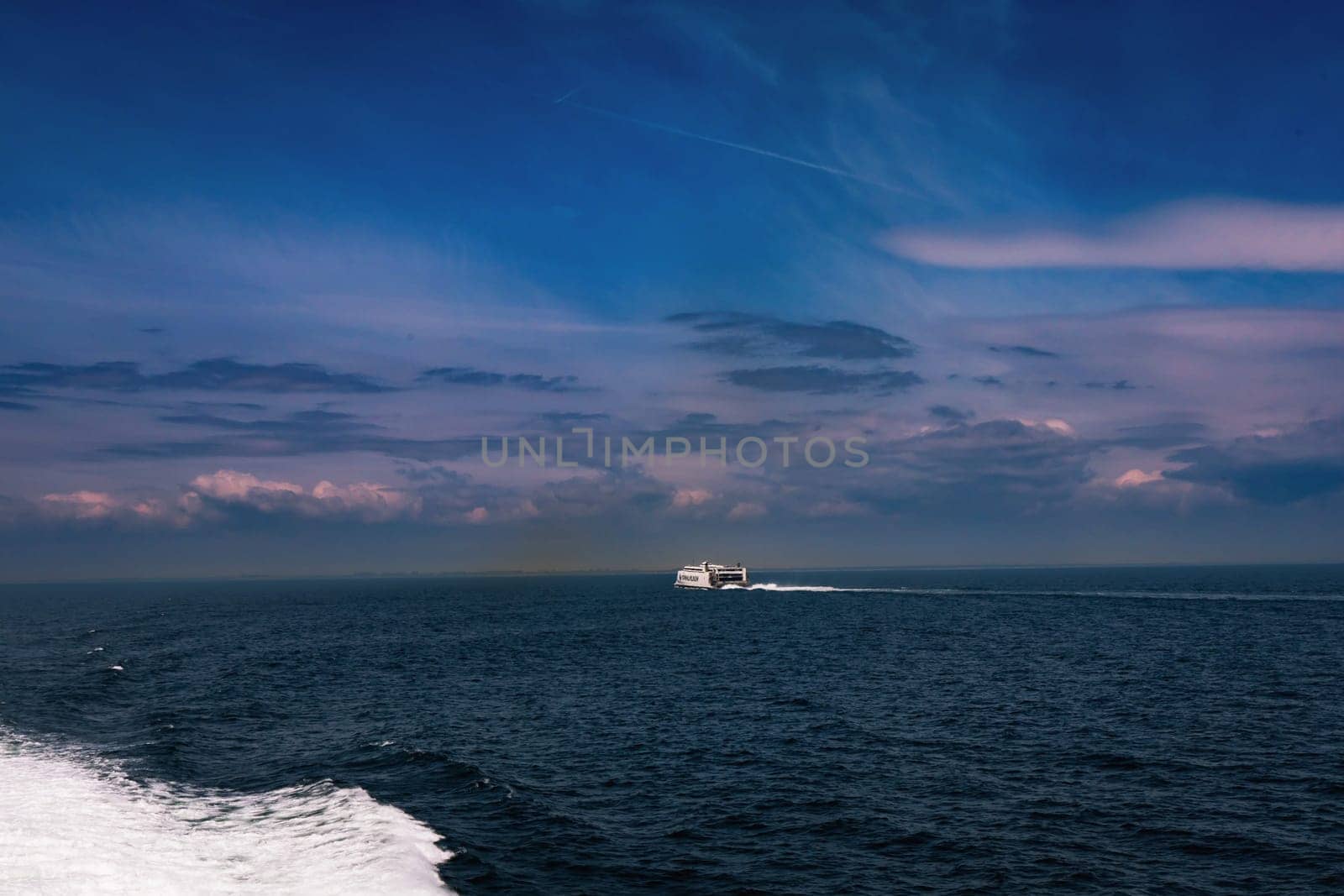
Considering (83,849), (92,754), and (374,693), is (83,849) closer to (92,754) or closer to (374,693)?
(92,754)

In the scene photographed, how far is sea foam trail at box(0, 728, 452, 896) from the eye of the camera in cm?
3058

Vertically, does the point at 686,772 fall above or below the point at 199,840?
below

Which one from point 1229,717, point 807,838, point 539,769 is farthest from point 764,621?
point 807,838

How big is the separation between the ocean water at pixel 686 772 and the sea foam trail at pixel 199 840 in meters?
0.17

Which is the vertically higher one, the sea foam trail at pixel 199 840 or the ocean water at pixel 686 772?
the sea foam trail at pixel 199 840

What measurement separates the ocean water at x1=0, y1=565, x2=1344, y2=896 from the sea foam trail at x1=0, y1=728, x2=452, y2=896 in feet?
0.56

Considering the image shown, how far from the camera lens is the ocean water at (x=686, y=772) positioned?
108 feet

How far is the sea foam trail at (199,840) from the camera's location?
30.6 m

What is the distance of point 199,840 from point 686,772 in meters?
23.6

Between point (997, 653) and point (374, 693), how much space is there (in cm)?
6505

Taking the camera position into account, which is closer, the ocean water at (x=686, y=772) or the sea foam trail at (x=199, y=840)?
the sea foam trail at (x=199, y=840)

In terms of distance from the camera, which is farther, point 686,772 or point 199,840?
point 686,772

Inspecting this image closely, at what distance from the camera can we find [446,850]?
3538cm

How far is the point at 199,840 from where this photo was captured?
35.6 m
